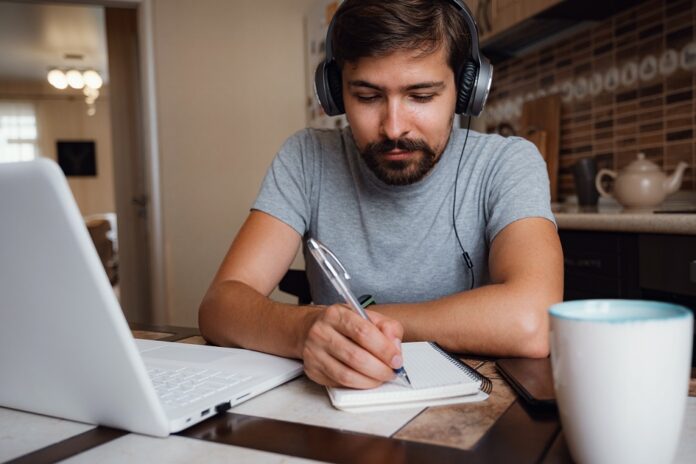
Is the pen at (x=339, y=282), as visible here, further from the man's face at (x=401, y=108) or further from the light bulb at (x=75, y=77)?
the light bulb at (x=75, y=77)

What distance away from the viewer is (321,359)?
2.24 ft

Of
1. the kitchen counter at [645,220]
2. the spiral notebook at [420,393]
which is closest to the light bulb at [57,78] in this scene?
the kitchen counter at [645,220]

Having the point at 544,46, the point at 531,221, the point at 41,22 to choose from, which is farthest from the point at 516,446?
the point at 41,22

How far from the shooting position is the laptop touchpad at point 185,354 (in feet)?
2.65

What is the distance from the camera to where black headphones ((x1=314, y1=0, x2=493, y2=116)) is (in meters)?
1.15

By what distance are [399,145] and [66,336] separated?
75cm

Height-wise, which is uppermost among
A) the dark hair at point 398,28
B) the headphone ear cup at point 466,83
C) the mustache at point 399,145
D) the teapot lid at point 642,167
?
the dark hair at point 398,28

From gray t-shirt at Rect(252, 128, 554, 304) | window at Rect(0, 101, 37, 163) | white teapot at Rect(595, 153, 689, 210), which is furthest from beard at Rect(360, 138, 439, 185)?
window at Rect(0, 101, 37, 163)

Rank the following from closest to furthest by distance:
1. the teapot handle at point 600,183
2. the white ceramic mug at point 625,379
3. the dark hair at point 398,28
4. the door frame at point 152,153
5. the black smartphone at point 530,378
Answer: the white ceramic mug at point 625,379, the black smartphone at point 530,378, the dark hair at point 398,28, the teapot handle at point 600,183, the door frame at point 152,153

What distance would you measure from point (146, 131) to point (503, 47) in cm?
198

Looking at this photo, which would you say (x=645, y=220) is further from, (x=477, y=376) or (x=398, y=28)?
(x=477, y=376)

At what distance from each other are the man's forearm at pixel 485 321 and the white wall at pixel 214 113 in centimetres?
284

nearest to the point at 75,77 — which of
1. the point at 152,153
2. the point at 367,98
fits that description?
the point at 152,153

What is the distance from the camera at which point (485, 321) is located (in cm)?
87
